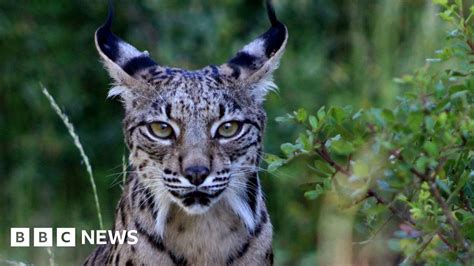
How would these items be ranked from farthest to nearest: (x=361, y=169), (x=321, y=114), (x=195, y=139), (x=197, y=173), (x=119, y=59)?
(x=119, y=59) < (x=195, y=139) < (x=197, y=173) < (x=321, y=114) < (x=361, y=169)

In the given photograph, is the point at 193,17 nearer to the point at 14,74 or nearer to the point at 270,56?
the point at 14,74

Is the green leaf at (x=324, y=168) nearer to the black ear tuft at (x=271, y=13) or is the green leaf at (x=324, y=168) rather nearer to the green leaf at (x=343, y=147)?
the green leaf at (x=343, y=147)

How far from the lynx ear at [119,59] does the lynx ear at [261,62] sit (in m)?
0.40

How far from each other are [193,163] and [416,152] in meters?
1.49

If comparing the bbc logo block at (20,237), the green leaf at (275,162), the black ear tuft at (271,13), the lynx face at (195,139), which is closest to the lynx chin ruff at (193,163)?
the lynx face at (195,139)

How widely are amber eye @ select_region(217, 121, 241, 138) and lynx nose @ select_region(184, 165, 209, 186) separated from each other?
0.31 metres

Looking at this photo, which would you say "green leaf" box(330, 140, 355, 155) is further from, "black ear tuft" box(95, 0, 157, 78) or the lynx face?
"black ear tuft" box(95, 0, 157, 78)

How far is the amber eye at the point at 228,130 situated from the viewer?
5531mm

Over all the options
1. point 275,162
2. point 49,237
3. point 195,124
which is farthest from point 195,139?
point 49,237

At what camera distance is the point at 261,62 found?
236 inches

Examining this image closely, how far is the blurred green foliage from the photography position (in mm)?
9344

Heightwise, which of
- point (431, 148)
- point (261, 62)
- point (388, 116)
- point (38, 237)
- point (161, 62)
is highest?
point (388, 116)

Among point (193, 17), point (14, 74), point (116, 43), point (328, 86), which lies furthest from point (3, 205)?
point (116, 43)

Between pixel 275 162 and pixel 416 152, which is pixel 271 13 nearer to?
pixel 275 162
